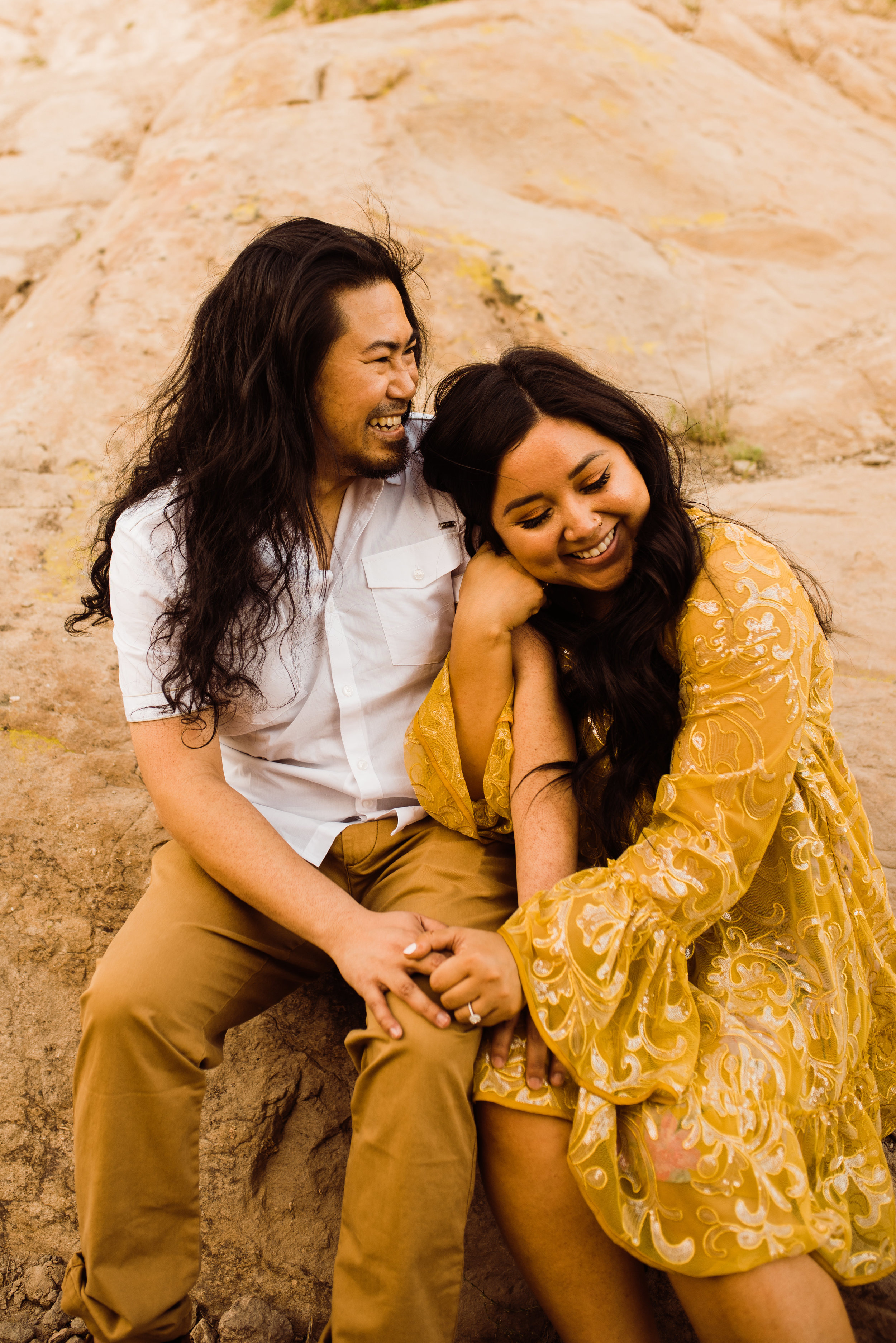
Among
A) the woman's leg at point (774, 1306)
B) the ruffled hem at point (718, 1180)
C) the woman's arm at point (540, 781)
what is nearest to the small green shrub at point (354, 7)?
the woman's arm at point (540, 781)

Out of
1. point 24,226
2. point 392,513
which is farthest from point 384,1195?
point 24,226

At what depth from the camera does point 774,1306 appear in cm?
147

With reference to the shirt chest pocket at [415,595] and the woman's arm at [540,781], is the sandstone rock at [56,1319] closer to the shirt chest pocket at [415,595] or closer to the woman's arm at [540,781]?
the woman's arm at [540,781]

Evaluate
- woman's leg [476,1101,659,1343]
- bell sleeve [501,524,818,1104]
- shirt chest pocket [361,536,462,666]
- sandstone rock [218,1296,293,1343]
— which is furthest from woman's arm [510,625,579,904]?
sandstone rock [218,1296,293,1343]

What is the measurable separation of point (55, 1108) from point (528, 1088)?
129cm

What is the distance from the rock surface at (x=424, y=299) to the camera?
230 centimetres

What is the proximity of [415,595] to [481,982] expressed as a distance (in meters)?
0.91

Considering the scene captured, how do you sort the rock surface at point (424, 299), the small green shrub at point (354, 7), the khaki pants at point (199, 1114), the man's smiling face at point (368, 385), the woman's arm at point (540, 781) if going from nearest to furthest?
the khaki pants at point (199, 1114) < the woman's arm at point (540, 781) < the man's smiling face at point (368, 385) < the rock surface at point (424, 299) < the small green shrub at point (354, 7)

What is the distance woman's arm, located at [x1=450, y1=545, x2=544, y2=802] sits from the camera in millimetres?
2031

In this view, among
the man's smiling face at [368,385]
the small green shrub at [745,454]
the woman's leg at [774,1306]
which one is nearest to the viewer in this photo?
the woman's leg at [774,1306]

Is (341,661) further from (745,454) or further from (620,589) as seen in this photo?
(745,454)

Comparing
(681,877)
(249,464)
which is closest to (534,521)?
(249,464)

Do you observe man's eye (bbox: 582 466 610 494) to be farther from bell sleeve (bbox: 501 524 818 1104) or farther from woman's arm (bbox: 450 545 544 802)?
bell sleeve (bbox: 501 524 818 1104)

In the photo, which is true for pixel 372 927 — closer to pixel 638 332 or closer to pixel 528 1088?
pixel 528 1088
